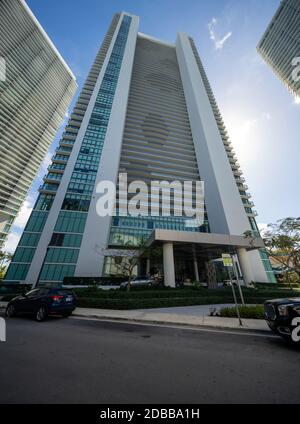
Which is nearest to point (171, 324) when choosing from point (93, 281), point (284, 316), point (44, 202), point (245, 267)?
point (284, 316)

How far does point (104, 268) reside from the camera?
27.5 meters

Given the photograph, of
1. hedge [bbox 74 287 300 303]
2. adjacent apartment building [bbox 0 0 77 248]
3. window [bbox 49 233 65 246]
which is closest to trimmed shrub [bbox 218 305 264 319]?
hedge [bbox 74 287 300 303]

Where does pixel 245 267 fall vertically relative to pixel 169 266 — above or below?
above

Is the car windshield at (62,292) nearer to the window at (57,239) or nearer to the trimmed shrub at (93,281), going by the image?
the trimmed shrub at (93,281)

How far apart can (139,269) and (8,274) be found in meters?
20.7

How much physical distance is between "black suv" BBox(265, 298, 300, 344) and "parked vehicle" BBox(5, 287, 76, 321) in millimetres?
8904

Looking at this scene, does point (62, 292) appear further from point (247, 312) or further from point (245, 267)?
point (245, 267)

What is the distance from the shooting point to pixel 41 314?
7.75 meters

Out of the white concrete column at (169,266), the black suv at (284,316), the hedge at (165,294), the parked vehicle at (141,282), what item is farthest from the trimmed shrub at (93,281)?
the black suv at (284,316)

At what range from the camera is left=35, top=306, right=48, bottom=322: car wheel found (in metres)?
7.73

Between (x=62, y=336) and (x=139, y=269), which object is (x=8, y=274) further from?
(x=62, y=336)

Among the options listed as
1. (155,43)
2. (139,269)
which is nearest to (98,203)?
(139,269)

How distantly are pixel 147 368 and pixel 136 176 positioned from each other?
135 ft

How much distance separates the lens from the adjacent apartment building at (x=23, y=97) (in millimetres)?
67000
